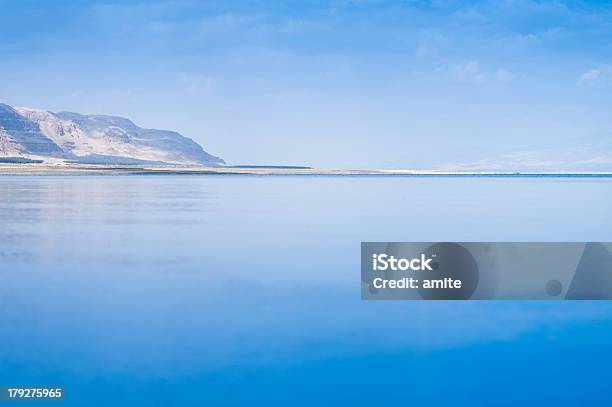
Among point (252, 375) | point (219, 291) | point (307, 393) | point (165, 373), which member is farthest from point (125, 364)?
point (219, 291)

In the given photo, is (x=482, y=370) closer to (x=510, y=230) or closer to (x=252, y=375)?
(x=252, y=375)

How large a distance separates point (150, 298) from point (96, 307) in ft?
2.68

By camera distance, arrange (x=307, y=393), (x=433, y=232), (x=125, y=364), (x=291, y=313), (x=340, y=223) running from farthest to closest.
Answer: (x=340, y=223)
(x=433, y=232)
(x=291, y=313)
(x=125, y=364)
(x=307, y=393)

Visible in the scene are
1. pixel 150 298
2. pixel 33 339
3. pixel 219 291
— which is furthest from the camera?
pixel 219 291

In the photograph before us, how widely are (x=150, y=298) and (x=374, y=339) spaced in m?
3.51

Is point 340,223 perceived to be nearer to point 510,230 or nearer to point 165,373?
point 510,230

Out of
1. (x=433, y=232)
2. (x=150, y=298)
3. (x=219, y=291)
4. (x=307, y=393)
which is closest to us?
(x=307, y=393)

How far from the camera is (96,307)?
27.9 ft

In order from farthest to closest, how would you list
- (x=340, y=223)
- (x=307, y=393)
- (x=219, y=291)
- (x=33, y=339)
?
(x=340, y=223) < (x=219, y=291) < (x=33, y=339) < (x=307, y=393)

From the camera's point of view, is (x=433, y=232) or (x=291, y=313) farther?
(x=433, y=232)

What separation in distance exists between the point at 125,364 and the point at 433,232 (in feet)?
39.2

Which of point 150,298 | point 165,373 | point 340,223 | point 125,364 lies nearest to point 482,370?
point 165,373

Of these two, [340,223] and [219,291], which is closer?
[219,291]

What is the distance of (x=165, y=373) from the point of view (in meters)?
6.15
